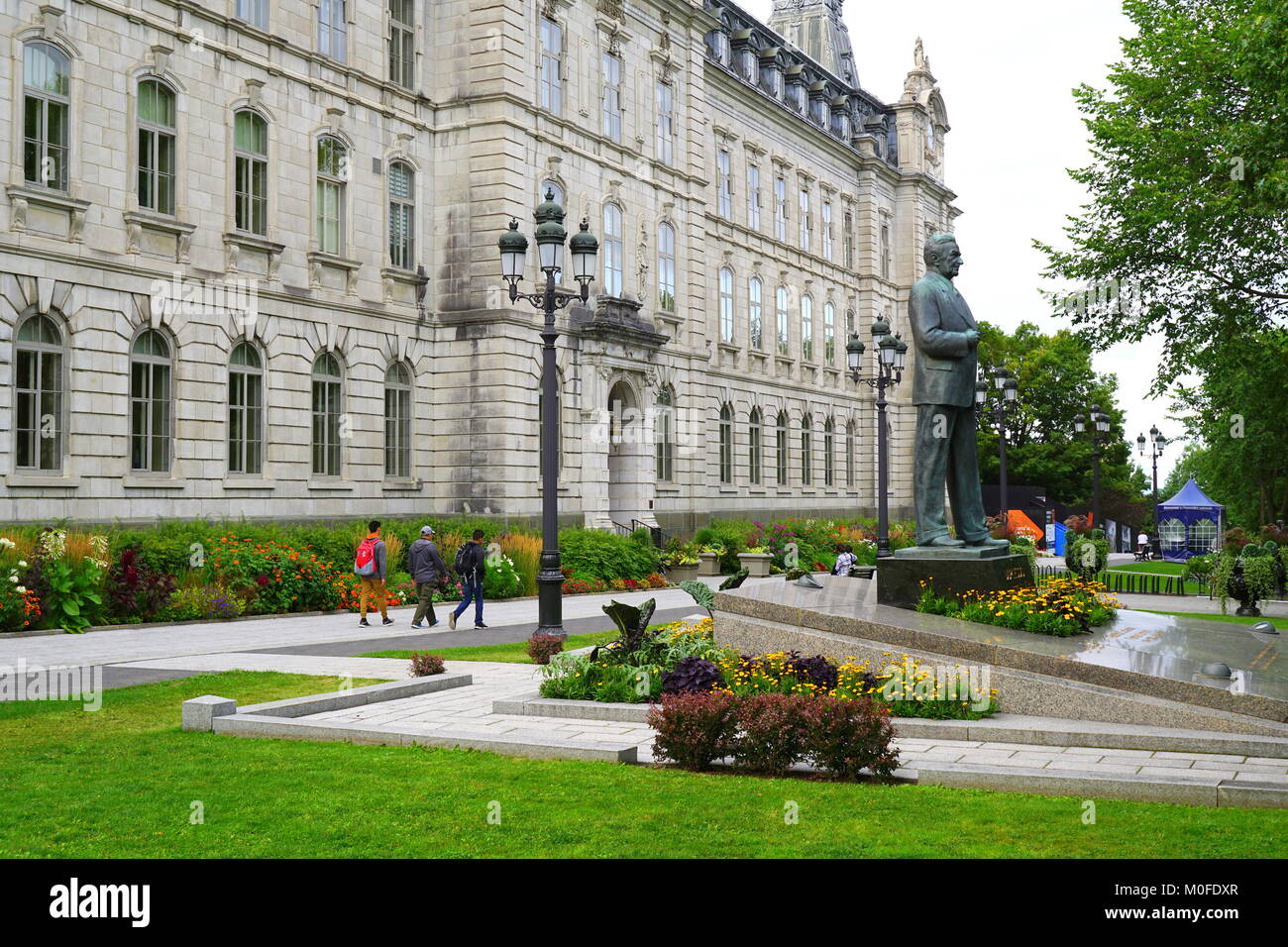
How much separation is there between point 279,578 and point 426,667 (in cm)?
1033

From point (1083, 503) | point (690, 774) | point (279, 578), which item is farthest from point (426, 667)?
point (1083, 503)

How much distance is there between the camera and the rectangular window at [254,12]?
27.4 meters

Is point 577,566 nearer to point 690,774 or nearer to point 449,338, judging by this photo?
point 449,338

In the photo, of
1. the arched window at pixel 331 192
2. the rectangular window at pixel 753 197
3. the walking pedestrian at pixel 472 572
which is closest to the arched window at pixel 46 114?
the arched window at pixel 331 192

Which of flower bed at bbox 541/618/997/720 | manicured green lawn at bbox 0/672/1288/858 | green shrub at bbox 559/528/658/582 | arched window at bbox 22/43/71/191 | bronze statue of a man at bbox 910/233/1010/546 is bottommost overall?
manicured green lawn at bbox 0/672/1288/858

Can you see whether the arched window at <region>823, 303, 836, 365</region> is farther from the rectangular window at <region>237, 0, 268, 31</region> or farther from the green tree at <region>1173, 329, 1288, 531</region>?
the rectangular window at <region>237, 0, 268, 31</region>

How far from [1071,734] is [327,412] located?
22.1m

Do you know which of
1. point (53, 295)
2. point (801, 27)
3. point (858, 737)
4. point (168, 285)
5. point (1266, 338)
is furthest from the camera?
point (801, 27)

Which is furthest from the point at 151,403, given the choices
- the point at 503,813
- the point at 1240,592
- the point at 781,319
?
the point at 781,319

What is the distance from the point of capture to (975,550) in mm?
15328

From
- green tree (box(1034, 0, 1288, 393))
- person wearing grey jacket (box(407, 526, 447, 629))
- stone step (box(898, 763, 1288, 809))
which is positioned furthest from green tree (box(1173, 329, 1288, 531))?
stone step (box(898, 763, 1288, 809))

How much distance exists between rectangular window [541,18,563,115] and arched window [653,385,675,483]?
963 cm

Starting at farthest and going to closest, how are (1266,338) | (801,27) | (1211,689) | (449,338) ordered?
1. (801,27)
2. (449,338)
3. (1266,338)
4. (1211,689)

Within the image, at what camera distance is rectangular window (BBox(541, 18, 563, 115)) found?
3462cm
